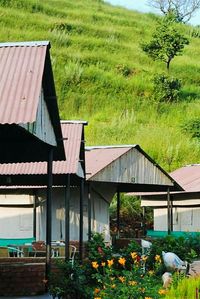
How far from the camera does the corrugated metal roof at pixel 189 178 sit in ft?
85.1

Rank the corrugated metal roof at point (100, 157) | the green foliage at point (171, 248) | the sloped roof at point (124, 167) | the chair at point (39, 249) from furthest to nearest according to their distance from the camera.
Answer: the sloped roof at point (124, 167)
the corrugated metal roof at point (100, 157)
the chair at point (39, 249)
the green foliage at point (171, 248)

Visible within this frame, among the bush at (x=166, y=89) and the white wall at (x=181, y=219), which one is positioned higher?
the bush at (x=166, y=89)

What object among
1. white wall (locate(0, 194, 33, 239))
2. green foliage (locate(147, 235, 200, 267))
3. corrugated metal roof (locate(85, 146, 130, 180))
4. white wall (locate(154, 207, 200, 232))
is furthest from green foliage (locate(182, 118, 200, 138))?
green foliage (locate(147, 235, 200, 267))

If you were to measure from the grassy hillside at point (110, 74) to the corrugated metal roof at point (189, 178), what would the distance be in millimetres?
6452

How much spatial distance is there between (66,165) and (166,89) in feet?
103

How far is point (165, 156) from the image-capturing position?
36375 mm

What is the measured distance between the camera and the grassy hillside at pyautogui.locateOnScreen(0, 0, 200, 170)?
1501 inches

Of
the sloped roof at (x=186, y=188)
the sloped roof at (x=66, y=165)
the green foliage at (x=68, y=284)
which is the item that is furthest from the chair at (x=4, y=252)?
the sloped roof at (x=186, y=188)

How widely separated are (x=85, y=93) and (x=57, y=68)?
3.52 metres

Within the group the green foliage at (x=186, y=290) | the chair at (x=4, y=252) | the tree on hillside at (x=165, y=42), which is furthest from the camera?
the tree on hillside at (x=165, y=42)

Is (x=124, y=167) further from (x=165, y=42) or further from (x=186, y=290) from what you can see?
(x=165, y=42)

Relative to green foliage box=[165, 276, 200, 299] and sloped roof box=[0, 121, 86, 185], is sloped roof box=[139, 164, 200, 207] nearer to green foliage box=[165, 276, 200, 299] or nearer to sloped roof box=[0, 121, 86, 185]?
sloped roof box=[0, 121, 86, 185]

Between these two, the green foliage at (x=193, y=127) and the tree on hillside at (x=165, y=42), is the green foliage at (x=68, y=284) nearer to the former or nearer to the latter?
the green foliage at (x=193, y=127)

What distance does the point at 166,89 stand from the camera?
1832 inches
